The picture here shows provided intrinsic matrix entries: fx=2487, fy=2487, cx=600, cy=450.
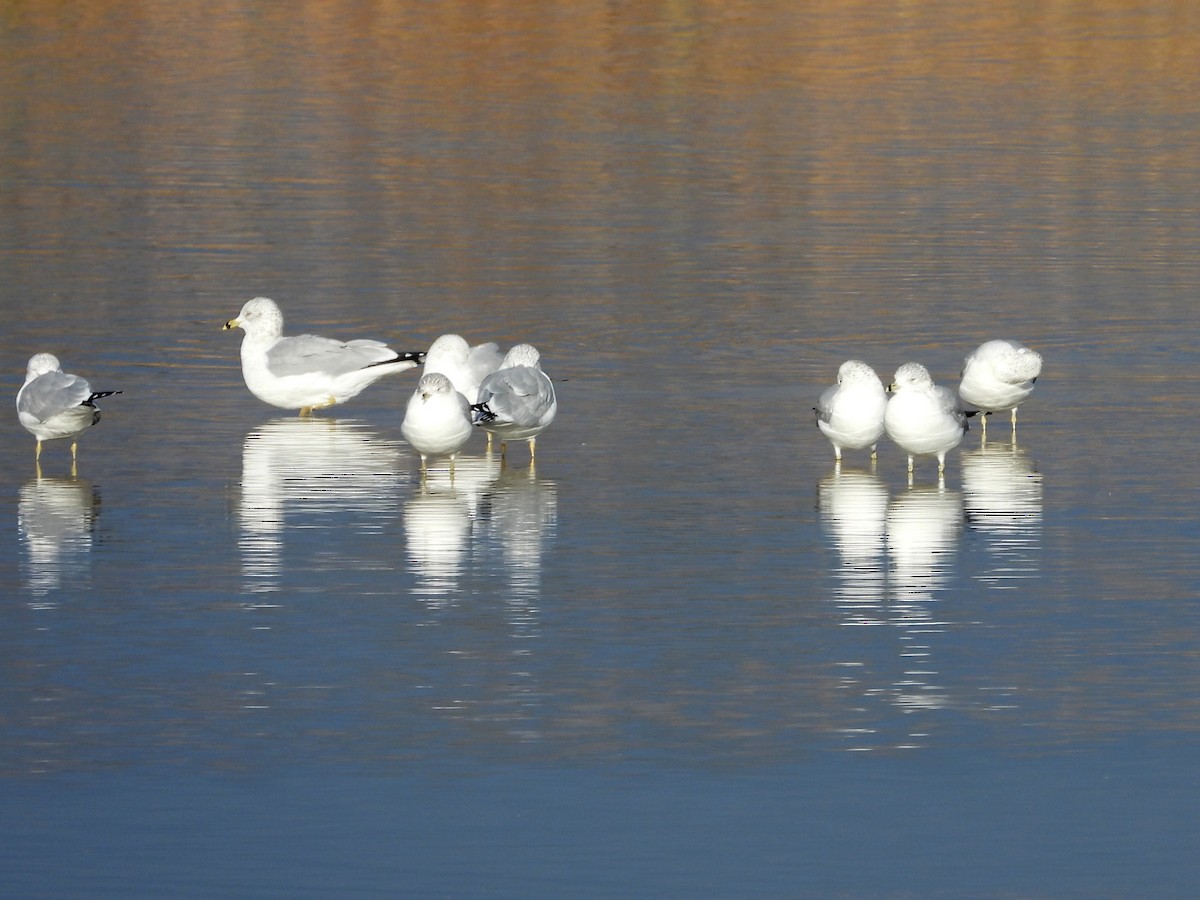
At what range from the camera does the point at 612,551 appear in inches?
447

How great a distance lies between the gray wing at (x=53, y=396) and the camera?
13203 millimetres

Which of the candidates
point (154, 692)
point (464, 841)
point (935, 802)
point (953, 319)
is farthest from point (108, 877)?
point (953, 319)

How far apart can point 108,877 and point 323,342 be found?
8.42 m

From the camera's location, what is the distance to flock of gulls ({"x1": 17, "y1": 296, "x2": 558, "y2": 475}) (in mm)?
13047


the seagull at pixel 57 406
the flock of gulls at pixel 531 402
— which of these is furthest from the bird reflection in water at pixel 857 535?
the seagull at pixel 57 406

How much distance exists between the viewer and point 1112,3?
178ft

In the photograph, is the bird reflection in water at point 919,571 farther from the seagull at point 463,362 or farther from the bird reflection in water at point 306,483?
the seagull at point 463,362

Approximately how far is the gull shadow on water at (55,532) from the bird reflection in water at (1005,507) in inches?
158

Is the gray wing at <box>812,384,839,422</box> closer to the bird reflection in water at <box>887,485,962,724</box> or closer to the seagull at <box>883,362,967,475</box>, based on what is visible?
the seagull at <box>883,362,967,475</box>

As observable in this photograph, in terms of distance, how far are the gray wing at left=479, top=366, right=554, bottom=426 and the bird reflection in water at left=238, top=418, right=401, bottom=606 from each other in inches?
26.3

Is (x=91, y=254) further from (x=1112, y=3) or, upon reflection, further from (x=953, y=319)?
(x=1112, y=3)

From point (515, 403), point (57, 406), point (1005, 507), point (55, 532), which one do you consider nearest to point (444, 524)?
point (515, 403)

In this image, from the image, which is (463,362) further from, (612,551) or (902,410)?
(612,551)

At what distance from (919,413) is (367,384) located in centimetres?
415
